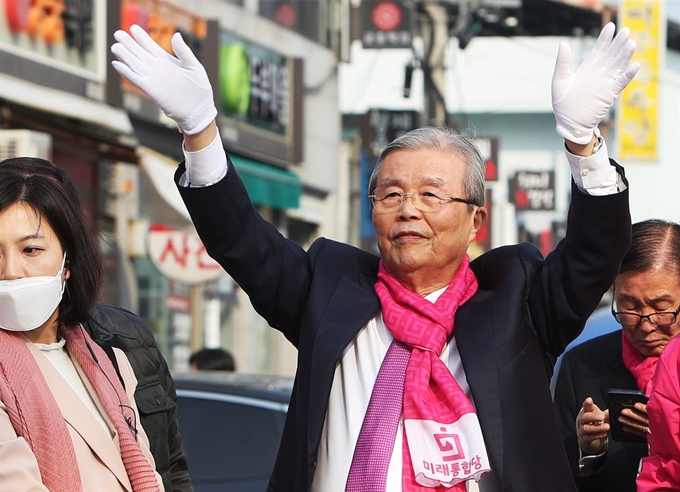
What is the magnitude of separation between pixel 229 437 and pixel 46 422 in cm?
293

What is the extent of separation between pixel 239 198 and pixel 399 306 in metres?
0.51

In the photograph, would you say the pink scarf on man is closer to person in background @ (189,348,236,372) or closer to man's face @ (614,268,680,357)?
man's face @ (614,268,680,357)

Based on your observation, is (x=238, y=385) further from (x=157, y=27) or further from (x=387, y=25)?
(x=387, y=25)

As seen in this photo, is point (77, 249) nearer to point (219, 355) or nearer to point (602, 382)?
point (602, 382)

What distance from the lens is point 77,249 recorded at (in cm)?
355

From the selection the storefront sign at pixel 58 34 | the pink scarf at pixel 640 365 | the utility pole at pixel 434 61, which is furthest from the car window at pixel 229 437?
the utility pole at pixel 434 61

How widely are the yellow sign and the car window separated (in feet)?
77.0

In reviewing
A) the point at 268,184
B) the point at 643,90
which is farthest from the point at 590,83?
the point at 643,90

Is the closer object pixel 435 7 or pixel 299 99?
pixel 299 99

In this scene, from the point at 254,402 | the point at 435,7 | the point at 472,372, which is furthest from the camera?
the point at 435,7

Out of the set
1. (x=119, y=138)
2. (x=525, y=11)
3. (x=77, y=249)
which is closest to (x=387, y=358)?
(x=77, y=249)

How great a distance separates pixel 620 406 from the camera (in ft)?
12.6

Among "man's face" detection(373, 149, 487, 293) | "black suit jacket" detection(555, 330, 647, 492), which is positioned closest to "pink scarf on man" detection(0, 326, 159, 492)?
"man's face" detection(373, 149, 487, 293)

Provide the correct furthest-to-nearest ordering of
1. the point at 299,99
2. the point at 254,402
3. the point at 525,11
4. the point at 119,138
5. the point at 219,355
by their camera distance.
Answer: the point at 525,11 < the point at 299,99 < the point at 119,138 < the point at 219,355 < the point at 254,402
